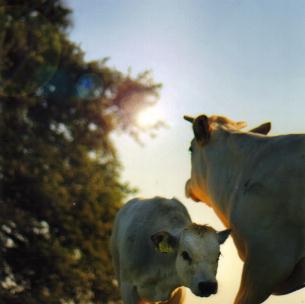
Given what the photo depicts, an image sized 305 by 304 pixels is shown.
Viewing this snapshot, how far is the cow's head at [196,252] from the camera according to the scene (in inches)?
267

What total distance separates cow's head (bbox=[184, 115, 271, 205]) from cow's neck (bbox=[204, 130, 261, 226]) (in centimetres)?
10

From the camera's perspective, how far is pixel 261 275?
6660 mm

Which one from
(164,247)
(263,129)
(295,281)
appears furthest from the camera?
(263,129)

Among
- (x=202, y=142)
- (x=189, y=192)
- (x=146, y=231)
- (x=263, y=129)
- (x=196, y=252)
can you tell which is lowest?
(x=196, y=252)

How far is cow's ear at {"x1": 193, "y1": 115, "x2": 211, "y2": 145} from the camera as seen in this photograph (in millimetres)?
8297

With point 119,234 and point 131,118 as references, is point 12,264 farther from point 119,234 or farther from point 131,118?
point 119,234

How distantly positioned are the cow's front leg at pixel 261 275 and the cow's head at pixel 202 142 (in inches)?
75.4

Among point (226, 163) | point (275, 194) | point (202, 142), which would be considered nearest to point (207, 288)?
point (275, 194)

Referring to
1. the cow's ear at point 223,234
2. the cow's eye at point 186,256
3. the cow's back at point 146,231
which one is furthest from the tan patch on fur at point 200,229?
the cow's back at point 146,231

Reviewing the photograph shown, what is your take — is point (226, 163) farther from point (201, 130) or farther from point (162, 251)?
point (162, 251)

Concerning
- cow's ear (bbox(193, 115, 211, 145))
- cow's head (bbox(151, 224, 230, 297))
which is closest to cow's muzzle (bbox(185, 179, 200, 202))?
cow's ear (bbox(193, 115, 211, 145))

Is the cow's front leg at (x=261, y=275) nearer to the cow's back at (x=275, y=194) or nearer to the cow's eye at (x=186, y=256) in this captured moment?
the cow's back at (x=275, y=194)

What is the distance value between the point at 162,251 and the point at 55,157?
10.3 metres

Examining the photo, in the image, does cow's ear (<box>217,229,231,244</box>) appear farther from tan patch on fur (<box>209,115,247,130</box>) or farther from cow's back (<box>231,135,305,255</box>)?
tan patch on fur (<box>209,115,247,130</box>)
